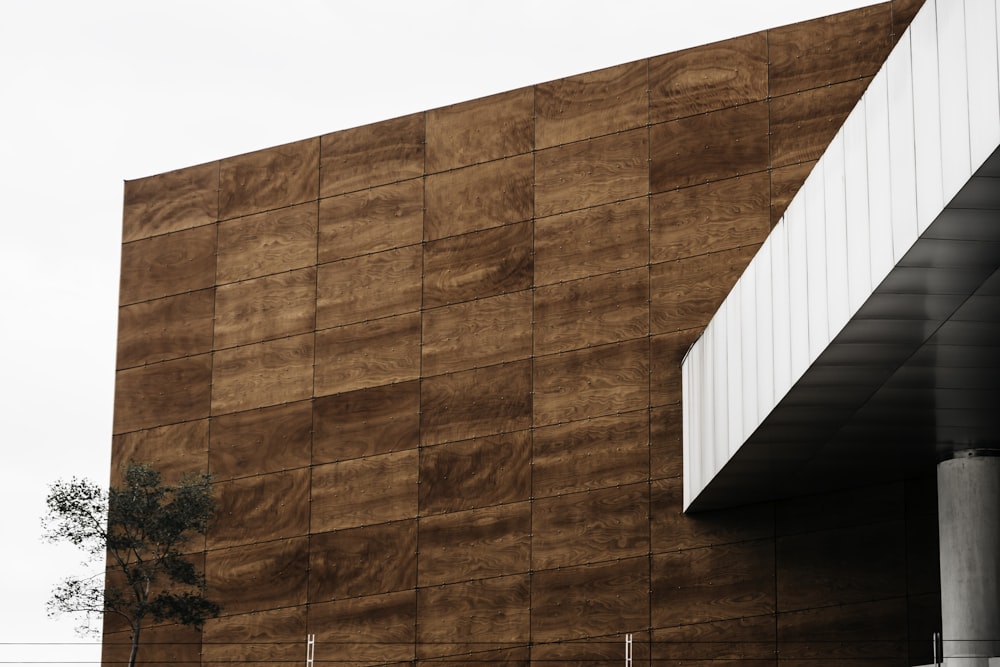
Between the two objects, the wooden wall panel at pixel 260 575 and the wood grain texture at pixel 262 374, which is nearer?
the wooden wall panel at pixel 260 575

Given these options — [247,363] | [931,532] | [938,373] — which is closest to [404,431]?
[247,363]

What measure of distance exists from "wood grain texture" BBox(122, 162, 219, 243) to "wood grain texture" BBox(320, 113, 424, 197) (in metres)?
2.19

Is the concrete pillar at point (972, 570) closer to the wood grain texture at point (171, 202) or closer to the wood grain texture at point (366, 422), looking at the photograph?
the wood grain texture at point (366, 422)

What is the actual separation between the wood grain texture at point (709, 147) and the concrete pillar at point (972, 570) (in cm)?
585

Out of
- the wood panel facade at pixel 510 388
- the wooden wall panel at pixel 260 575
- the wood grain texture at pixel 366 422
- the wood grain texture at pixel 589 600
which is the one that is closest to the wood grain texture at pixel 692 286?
the wood panel facade at pixel 510 388

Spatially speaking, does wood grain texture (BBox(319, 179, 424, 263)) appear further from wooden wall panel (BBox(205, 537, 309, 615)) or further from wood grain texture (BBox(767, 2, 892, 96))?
wood grain texture (BBox(767, 2, 892, 96))

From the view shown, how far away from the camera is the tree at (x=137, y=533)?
77.5 ft

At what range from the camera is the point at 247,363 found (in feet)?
84.1

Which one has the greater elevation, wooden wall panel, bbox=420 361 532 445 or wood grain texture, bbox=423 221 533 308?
wood grain texture, bbox=423 221 533 308

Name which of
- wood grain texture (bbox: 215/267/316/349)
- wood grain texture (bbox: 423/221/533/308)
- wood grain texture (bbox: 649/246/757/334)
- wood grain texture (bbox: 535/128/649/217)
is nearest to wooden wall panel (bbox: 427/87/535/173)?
wood grain texture (bbox: 535/128/649/217)

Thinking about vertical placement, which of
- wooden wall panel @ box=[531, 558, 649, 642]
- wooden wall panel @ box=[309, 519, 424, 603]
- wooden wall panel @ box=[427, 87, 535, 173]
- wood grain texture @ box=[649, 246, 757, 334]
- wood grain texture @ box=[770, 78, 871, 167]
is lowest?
wooden wall panel @ box=[531, 558, 649, 642]

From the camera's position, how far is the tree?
23609 mm

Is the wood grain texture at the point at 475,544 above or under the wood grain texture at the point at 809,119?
under

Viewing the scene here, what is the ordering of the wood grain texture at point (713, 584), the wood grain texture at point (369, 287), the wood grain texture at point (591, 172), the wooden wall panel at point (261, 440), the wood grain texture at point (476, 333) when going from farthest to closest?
the wooden wall panel at point (261, 440), the wood grain texture at point (369, 287), the wood grain texture at point (476, 333), the wood grain texture at point (591, 172), the wood grain texture at point (713, 584)
